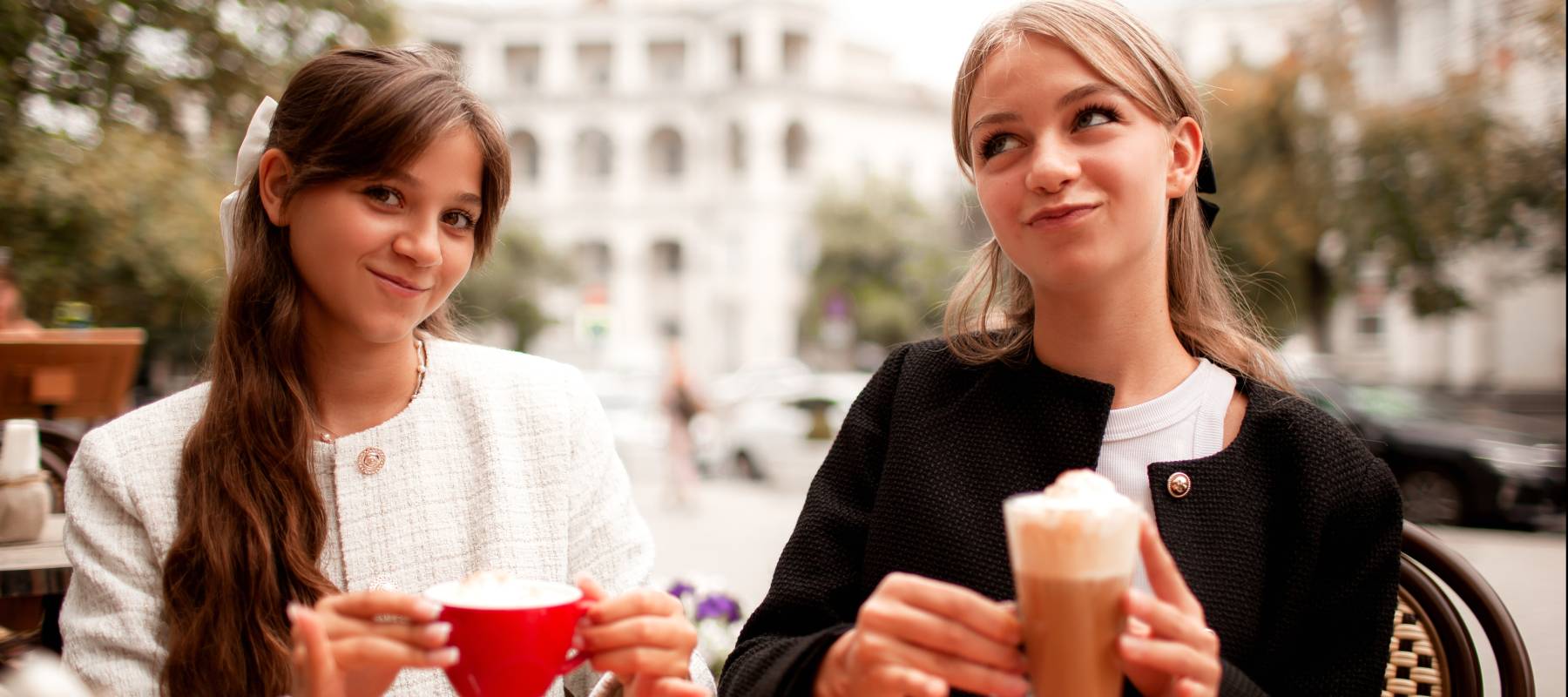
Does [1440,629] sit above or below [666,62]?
below

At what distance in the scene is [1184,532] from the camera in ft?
4.58

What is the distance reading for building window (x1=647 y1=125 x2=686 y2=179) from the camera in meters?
46.6

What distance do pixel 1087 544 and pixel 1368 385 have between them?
448 inches

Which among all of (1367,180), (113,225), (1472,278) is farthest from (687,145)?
(113,225)

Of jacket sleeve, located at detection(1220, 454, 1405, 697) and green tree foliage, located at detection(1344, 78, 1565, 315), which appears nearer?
jacket sleeve, located at detection(1220, 454, 1405, 697)

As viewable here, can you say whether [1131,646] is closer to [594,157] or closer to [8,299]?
[8,299]

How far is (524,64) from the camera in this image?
46594mm

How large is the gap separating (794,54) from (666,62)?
5.52 metres

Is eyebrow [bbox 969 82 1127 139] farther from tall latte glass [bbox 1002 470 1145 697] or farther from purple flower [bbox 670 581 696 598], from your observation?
purple flower [bbox 670 581 696 598]

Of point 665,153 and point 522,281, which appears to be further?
point 665,153

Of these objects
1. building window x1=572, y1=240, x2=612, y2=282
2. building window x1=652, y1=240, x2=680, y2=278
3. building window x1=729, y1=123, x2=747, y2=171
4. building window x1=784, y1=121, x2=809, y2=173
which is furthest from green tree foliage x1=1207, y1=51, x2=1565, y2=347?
building window x1=572, y1=240, x2=612, y2=282

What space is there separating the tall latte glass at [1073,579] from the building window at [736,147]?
43.8 meters

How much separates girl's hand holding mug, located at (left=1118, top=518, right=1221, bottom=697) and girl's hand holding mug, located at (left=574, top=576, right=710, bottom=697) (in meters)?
0.47

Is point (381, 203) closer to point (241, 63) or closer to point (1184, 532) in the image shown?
point (1184, 532)
